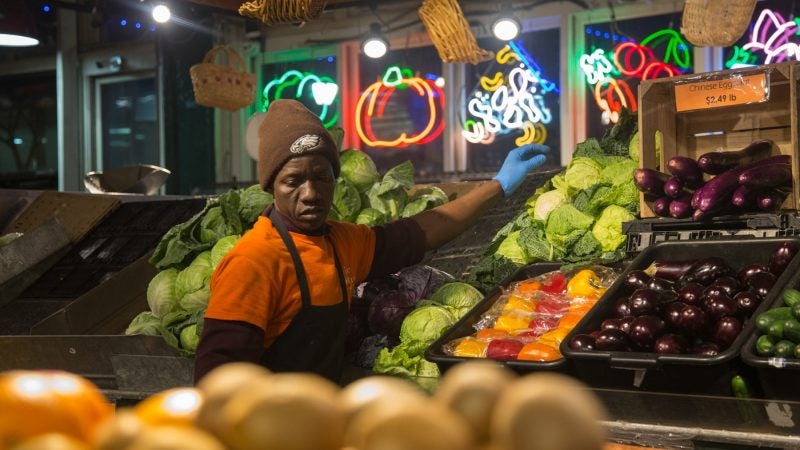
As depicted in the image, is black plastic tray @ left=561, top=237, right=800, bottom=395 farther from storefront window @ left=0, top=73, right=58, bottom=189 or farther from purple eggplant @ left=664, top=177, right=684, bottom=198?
storefront window @ left=0, top=73, right=58, bottom=189

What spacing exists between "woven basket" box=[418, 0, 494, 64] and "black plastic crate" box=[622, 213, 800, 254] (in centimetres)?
255

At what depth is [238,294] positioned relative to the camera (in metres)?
2.67

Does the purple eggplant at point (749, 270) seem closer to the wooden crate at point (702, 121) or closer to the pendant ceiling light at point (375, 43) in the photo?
the wooden crate at point (702, 121)

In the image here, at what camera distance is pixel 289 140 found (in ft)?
9.39

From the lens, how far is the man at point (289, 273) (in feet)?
8.72

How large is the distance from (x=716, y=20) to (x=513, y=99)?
3.95 m

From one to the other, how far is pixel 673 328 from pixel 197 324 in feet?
5.92

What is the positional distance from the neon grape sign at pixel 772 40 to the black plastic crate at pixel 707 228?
15.0 ft

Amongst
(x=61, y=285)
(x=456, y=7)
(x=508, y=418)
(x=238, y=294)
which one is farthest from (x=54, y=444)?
(x=456, y=7)

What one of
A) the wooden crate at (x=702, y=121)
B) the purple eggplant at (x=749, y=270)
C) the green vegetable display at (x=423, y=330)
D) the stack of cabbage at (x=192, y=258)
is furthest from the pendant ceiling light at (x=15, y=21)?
the purple eggplant at (x=749, y=270)

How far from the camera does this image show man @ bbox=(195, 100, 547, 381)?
8.72 ft

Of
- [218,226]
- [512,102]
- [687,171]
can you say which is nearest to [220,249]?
[218,226]

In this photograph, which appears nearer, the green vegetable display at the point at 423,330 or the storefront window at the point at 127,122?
the green vegetable display at the point at 423,330

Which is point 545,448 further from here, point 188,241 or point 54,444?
point 188,241
